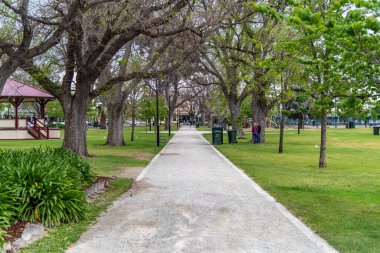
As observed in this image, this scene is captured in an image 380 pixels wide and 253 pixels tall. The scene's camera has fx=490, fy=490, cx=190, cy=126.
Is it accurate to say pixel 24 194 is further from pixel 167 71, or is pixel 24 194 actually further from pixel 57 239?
pixel 167 71

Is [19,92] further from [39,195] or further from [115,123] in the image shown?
[39,195]

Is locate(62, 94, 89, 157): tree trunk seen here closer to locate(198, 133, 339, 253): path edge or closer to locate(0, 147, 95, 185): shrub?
locate(0, 147, 95, 185): shrub

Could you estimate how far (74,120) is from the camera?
61.4 feet

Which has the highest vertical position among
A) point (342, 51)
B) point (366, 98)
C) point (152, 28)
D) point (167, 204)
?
point (152, 28)

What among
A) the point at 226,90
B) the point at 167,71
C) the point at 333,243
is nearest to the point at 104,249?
the point at 333,243

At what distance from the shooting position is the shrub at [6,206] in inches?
261

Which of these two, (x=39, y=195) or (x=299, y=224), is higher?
(x=39, y=195)

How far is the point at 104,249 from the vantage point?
21.2 feet

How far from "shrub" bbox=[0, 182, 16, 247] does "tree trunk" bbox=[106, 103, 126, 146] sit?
22487 millimetres

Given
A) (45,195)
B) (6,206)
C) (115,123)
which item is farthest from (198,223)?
(115,123)

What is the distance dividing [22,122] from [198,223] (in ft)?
113

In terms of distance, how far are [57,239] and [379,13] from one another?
5130mm

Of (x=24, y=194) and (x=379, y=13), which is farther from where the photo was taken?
(x=24, y=194)

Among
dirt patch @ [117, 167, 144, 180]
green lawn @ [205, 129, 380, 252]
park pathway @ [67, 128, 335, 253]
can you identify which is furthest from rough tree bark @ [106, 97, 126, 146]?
park pathway @ [67, 128, 335, 253]
